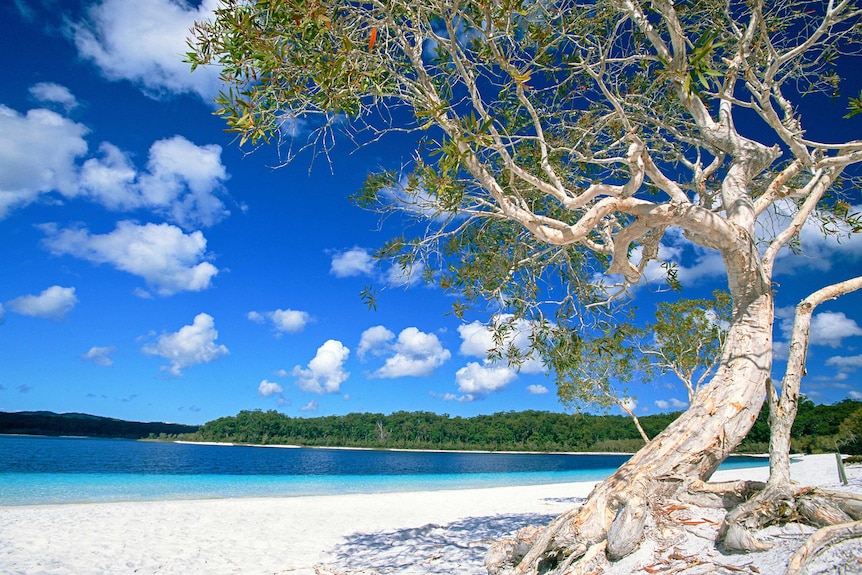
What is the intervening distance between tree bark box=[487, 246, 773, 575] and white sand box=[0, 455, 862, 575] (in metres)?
0.60

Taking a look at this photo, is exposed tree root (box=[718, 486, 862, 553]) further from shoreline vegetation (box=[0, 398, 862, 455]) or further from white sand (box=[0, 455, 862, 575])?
shoreline vegetation (box=[0, 398, 862, 455])

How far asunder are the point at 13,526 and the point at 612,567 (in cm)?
1320

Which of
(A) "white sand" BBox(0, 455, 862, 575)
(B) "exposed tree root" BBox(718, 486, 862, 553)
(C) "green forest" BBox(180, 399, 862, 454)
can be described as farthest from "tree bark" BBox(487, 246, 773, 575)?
(C) "green forest" BBox(180, 399, 862, 454)

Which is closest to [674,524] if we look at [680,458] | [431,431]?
[680,458]

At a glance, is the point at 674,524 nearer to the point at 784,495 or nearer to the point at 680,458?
the point at 680,458

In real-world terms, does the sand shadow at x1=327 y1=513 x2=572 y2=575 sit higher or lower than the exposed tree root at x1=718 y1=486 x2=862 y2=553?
lower

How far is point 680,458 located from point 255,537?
9.00m

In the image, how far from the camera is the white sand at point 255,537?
24.8 feet

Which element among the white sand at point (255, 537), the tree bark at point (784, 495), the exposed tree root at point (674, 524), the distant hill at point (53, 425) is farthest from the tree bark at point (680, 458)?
the distant hill at point (53, 425)

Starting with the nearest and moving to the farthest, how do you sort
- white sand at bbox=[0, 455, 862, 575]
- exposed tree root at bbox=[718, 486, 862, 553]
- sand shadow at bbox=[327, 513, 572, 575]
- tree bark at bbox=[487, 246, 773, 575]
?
exposed tree root at bbox=[718, 486, 862, 553], tree bark at bbox=[487, 246, 773, 575], sand shadow at bbox=[327, 513, 572, 575], white sand at bbox=[0, 455, 862, 575]

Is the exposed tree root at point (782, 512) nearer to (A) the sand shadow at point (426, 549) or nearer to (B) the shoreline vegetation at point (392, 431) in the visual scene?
(A) the sand shadow at point (426, 549)

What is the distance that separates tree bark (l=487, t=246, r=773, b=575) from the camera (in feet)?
14.7

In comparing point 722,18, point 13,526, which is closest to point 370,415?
point 13,526

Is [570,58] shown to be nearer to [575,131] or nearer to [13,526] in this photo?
[575,131]
